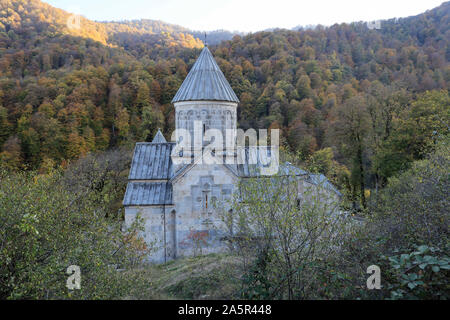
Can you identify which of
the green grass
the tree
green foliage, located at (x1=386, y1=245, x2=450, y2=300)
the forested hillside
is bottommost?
the green grass

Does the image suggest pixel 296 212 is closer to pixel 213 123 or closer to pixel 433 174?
pixel 433 174

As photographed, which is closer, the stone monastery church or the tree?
the stone monastery church

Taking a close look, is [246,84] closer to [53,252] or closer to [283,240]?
[283,240]

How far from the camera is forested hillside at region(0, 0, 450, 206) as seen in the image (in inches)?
918

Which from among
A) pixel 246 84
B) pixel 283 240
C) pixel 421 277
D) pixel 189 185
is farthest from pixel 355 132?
pixel 246 84

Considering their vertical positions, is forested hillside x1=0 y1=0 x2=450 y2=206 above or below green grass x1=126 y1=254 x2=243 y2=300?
above

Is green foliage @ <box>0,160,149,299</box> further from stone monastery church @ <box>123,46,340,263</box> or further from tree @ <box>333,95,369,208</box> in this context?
tree @ <box>333,95,369,208</box>

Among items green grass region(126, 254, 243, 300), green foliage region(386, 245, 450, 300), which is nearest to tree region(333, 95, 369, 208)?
green grass region(126, 254, 243, 300)

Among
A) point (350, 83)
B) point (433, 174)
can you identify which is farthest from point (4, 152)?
point (350, 83)

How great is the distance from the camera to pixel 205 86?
12492mm

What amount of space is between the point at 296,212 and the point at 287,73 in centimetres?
3518

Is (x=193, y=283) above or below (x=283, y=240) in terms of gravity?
below

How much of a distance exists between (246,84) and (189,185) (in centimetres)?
2777

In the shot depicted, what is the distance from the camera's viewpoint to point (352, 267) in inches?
227
